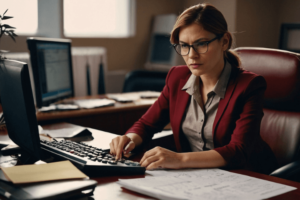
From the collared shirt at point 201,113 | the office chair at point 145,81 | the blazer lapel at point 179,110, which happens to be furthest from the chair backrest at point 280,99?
the office chair at point 145,81

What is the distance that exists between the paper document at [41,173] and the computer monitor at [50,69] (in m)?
1.12

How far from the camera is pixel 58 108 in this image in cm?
206

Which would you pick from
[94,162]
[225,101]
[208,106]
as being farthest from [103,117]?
[94,162]

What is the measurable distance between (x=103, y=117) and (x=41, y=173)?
130cm

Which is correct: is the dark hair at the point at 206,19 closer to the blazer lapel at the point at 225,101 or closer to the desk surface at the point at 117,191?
the blazer lapel at the point at 225,101

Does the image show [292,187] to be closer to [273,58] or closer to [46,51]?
[273,58]

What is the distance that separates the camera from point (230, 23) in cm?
369

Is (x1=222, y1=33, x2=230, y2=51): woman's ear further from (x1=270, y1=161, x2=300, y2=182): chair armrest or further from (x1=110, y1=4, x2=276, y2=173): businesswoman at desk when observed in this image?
(x1=270, y1=161, x2=300, y2=182): chair armrest

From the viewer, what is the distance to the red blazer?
1.29 m

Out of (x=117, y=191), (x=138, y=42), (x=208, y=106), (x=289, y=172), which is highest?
(x=138, y=42)

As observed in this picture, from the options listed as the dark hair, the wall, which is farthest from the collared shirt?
the wall

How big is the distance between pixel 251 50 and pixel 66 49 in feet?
3.98

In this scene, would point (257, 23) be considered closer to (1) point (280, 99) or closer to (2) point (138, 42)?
(2) point (138, 42)

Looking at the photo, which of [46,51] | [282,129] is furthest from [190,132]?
[46,51]
